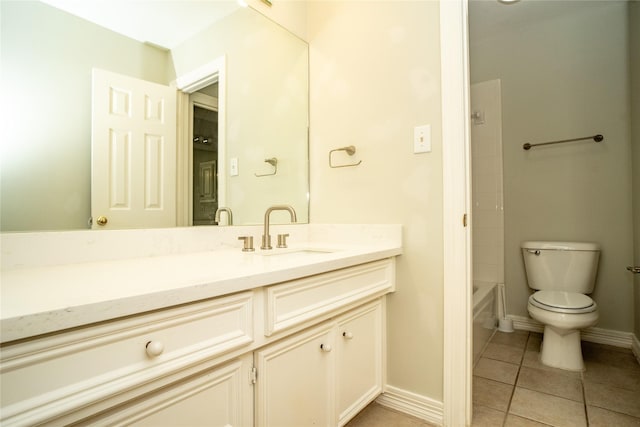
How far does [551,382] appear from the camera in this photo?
1.70 m

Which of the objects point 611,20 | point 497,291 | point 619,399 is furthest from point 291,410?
point 611,20

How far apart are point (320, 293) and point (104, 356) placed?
604 millimetres

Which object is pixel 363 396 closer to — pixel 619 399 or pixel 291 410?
pixel 291 410

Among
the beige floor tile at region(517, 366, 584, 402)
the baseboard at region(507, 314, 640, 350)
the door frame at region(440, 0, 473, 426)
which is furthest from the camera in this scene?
the baseboard at region(507, 314, 640, 350)

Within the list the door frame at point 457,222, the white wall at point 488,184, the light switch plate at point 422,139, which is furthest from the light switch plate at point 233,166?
the white wall at point 488,184

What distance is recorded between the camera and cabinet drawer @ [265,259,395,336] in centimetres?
86

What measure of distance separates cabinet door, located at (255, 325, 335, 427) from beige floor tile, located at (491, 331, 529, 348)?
1733mm

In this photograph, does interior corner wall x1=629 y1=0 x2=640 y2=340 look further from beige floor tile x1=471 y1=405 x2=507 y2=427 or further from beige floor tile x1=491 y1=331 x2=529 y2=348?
beige floor tile x1=471 y1=405 x2=507 y2=427

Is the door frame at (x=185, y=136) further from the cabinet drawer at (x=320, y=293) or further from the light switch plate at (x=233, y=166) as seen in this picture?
the cabinet drawer at (x=320, y=293)

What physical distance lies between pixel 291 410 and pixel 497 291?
220 cm

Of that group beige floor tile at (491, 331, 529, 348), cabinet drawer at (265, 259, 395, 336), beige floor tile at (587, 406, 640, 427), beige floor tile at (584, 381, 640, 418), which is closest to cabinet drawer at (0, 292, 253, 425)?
cabinet drawer at (265, 259, 395, 336)

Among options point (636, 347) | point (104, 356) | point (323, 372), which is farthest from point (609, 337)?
point (104, 356)

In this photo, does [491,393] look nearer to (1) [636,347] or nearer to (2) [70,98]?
(1) [636,347]

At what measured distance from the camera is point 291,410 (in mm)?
957
